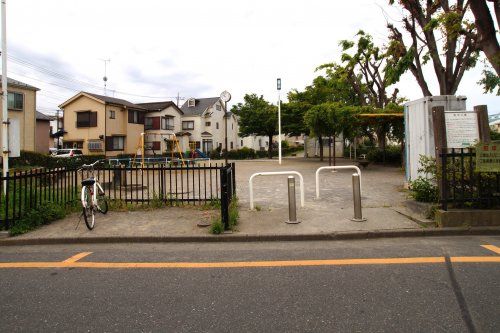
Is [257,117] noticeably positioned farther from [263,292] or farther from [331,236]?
[263,292]

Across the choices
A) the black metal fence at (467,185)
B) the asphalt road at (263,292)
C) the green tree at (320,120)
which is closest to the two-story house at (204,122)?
the green tree at (320,120)

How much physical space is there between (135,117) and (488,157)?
37.8 metres

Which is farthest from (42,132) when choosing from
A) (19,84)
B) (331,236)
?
(331,236)

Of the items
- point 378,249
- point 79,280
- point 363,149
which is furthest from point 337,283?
point 363,149

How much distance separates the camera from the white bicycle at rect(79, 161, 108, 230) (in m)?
6.13

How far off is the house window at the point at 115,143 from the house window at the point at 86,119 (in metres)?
2.06

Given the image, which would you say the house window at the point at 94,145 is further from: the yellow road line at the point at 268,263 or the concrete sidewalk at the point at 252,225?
the yellow road line at the point at 268,263

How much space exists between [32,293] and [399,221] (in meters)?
5.63

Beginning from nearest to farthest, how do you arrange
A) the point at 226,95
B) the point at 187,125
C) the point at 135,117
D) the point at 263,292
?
the point at 263,292, the point at 226,95, the point at 135,117, the point at 187,125

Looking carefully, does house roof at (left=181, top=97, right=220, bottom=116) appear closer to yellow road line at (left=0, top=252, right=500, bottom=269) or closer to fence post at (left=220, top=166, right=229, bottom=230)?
fence post at (left=220, top=166, right=229, bottom=230)

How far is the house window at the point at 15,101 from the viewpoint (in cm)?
2552

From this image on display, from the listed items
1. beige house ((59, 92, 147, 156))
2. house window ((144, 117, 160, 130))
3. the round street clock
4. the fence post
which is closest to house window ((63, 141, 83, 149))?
beige house ((59, 92, 147, 156))

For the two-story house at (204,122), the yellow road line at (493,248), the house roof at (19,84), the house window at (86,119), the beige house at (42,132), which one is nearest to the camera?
the yellow road line at (493,248)

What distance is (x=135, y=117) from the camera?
3897 cm
